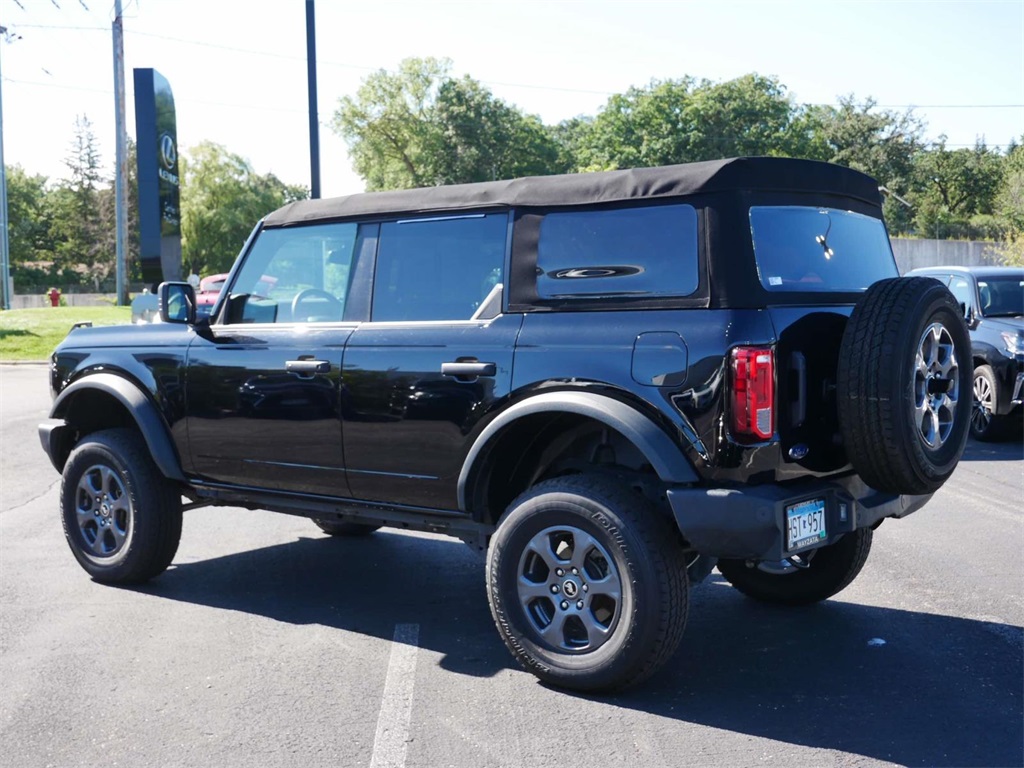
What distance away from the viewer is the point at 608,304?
437cm

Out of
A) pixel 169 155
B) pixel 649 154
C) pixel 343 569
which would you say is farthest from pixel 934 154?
pixel 343 569

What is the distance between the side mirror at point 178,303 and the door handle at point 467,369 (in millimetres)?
1744

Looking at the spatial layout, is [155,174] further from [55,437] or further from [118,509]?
[118,509]

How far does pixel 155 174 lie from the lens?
79.9ft

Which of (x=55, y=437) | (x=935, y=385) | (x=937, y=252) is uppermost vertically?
(x=937, y=252)

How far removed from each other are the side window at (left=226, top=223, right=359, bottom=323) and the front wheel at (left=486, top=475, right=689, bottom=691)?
5.00 feet

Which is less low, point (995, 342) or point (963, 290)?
point (963, 290)

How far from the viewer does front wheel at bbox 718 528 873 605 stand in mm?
5215

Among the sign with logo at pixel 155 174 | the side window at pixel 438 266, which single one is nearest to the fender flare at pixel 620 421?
the side window at pixel 438 266

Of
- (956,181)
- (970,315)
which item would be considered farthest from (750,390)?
(956,181)

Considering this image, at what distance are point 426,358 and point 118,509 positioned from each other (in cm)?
238

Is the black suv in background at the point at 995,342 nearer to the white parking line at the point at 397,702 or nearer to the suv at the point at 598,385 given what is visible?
the suv at the point at 598,385

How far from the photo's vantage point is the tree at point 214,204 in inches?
2972

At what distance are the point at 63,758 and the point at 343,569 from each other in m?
2.78
